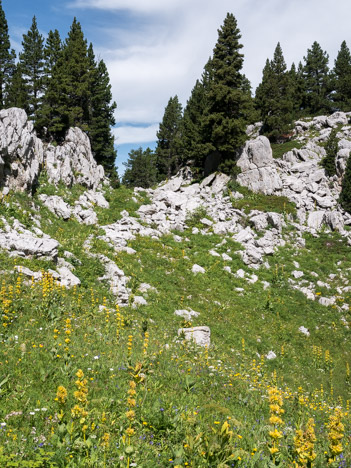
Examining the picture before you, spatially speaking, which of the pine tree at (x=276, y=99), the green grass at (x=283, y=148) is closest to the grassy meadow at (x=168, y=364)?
the green grass at (x=283, y=148)

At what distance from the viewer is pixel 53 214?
71.1 feet

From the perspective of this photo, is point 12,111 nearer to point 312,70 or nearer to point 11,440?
point 11,440

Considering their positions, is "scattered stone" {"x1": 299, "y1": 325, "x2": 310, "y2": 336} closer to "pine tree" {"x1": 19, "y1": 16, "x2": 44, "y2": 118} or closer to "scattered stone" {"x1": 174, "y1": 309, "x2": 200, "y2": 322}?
"scattered stone" {"x1": 174, "y1": 309, "x2": 200, "y2": 322}

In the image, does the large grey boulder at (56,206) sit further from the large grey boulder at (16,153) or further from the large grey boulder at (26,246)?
the large grey boulder at (26,246)

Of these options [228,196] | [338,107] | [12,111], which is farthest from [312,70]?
[12,111]

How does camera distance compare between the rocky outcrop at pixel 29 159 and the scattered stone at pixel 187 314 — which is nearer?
the scattered stone at pixel 187 314

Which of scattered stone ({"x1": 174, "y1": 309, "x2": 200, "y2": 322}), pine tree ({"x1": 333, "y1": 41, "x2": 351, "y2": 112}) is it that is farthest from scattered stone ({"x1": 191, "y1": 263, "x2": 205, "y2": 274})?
pine tree ({"x1": 333, "y1": 41, "x2": 351, "y2": 112})

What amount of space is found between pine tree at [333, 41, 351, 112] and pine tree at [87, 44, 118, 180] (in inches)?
1901

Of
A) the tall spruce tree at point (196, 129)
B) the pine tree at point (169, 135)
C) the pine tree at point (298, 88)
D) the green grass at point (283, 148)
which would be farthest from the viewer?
the pine tree at point (298, 88)

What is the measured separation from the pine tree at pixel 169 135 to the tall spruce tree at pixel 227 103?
21796 mm

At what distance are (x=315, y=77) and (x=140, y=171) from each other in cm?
4799

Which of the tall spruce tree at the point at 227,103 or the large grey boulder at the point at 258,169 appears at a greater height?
the tall spruce tree at the point at 227,103

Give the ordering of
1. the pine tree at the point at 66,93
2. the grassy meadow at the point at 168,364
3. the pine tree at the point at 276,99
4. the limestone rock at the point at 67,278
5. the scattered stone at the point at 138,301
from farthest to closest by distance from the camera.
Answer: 1. the pine tree at the point at 276,99
2. the pine tree at the point at 66,93
3. the scattered stone at the point at 138,301
4. the limestone rock at the point at 67,278
5. the grassy meadow at the point at 168,364

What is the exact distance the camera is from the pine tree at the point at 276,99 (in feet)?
172
